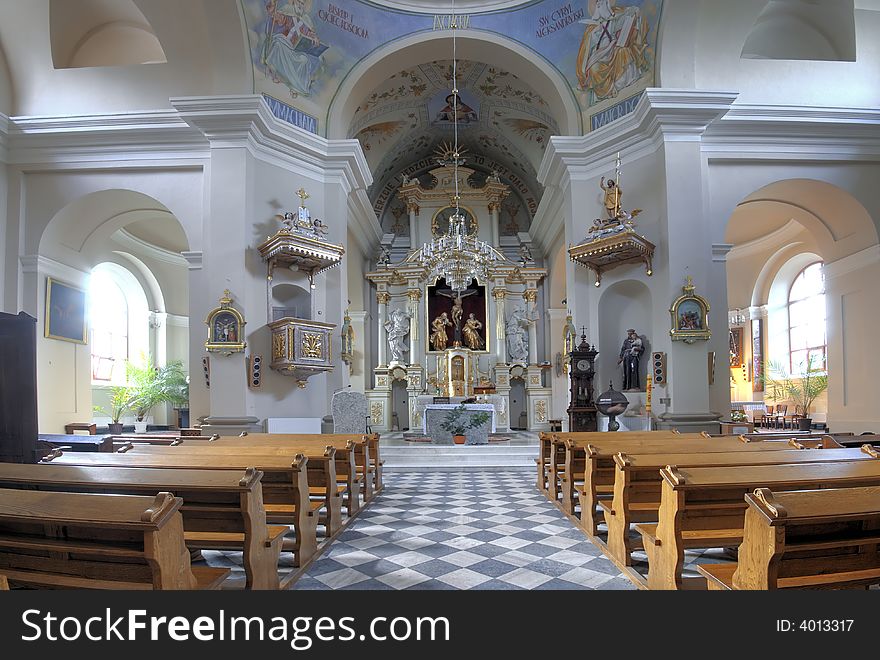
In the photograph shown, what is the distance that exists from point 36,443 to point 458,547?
3.81 m

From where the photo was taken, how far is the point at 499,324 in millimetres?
17203

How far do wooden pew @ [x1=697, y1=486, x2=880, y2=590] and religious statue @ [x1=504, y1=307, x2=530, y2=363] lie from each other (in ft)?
46.8

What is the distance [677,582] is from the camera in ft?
11.4

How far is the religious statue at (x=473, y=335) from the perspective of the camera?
17.0 meters

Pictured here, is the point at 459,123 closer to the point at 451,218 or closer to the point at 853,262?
the point at 451,218

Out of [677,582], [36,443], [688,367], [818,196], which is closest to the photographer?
[677,582]

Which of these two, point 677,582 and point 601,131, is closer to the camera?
point 677,582

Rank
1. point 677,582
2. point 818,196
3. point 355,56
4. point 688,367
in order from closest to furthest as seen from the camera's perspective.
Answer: point 677,582 < point 688,367 < point 818,196 < point 355,56

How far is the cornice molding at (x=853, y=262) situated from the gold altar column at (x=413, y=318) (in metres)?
9.71

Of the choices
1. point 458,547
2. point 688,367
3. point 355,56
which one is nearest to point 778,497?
point 458,547

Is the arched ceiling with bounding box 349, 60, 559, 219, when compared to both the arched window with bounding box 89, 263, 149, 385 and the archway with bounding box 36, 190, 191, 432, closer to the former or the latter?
the archway with bounding box 36, 190, 191, 432

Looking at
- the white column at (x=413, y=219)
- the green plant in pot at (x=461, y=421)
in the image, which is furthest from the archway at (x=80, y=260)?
the white column at (x=413, y=219)

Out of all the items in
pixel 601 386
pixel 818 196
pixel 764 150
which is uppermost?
pixel 764 150

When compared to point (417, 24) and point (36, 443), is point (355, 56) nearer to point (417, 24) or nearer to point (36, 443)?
point (417, 24)
